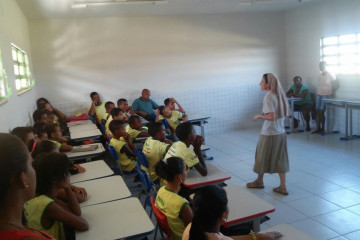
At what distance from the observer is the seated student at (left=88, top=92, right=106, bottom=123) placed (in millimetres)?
6988

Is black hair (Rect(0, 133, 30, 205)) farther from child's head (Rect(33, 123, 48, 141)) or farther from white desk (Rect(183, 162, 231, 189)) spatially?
child's head (Rect(33, 123, 48, 141))

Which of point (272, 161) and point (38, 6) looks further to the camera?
point (38, 6)

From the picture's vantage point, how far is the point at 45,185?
6.46ft

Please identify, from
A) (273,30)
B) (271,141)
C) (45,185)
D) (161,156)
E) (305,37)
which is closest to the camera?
(45,185)

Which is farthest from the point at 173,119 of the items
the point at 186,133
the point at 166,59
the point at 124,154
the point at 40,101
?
the point at 186,133

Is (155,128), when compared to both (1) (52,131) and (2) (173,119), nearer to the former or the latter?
(1) (52,131)

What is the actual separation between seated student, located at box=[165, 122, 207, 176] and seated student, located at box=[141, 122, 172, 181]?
16.0 inches

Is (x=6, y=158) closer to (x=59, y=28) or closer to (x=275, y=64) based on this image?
(x=59, y=28)

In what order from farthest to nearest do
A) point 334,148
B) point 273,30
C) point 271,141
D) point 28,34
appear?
point 273,30
point 28,34
point 334,148
point 271,141

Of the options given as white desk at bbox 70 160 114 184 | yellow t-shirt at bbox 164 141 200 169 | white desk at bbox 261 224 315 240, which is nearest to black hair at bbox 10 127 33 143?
white desk at bbox 70 160 114 184

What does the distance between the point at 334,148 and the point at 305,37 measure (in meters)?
3.28

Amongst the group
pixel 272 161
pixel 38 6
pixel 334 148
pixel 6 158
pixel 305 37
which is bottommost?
pixel 334 148

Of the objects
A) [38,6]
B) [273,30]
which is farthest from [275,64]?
[38,6]

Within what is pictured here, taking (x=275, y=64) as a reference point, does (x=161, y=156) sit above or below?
below
